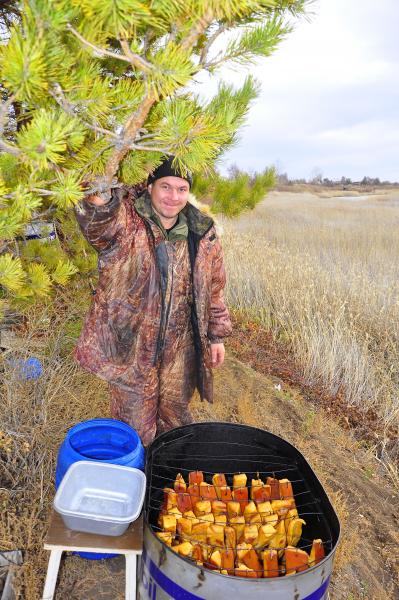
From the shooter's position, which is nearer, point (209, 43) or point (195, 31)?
point (195, 31)

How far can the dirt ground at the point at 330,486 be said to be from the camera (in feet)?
7.00

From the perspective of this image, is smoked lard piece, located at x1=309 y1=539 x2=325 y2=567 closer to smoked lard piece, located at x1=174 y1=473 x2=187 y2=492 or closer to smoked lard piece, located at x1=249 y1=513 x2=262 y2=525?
smoked lard piece, located at x1=249 y1=513 x2=262 y2=525

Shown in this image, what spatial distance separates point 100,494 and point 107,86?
5.08ft

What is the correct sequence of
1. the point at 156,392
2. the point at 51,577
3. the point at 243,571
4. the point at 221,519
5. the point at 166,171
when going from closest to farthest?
the point at 243,571 → the point at 51,577 → the point at 221,519 → the point at 166,171 → the point at 156,392

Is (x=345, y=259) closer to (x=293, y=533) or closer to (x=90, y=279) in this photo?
(x=90, y=279)

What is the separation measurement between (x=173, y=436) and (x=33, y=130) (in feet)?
4.97

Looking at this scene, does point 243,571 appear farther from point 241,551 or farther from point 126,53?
point 126,53

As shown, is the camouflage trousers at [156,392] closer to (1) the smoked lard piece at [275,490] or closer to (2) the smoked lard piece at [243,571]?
(1) the smoked lard piece at [275,490]

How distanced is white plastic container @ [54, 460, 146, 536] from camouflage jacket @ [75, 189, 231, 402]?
0.67 metres

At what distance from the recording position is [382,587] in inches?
93.2

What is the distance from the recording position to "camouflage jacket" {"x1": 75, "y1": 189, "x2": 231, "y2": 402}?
225cm

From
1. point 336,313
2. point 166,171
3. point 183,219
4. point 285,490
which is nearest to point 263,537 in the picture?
point 285,490

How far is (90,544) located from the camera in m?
1.65

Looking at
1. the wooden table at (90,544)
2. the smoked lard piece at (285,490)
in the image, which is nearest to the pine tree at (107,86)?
the wooden table at (90,544)
